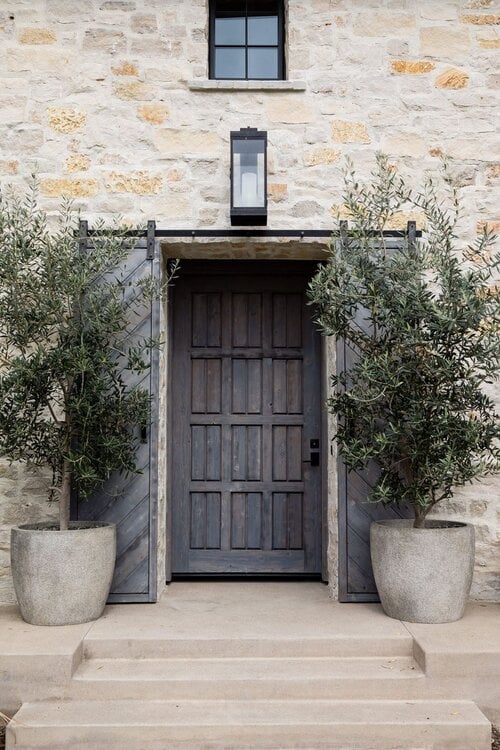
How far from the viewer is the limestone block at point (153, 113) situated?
15.1 ft

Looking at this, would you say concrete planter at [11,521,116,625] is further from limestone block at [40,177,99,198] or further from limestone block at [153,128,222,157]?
limestone block at [153,128,222,157]

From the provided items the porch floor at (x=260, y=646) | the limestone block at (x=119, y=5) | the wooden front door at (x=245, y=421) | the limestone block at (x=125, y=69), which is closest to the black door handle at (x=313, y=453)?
the wooden front door at (x=245, y=421)

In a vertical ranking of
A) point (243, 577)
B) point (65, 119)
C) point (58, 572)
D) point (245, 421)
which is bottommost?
point (243, 577)

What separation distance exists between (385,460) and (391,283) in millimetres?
949

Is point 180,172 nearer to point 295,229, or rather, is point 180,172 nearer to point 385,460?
point 295,229

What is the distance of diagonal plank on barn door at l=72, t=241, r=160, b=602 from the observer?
4395 millimetres

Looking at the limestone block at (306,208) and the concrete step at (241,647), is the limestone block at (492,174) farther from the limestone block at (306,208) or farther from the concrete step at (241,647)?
the concrete step at (241,647)

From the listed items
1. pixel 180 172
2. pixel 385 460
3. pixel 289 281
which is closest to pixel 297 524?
pixel 385 460

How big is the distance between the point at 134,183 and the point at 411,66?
6.13 feet

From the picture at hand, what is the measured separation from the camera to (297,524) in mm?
5070

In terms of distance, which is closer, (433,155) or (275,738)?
(275,738)

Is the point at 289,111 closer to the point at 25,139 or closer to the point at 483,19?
the point at 483,19

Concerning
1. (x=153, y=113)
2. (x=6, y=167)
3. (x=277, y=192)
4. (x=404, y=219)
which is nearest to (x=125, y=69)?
(x=153, y=113)

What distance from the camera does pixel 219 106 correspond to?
15.1 feet
